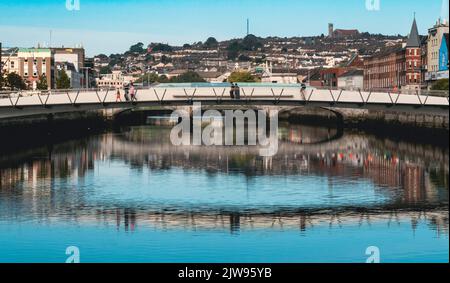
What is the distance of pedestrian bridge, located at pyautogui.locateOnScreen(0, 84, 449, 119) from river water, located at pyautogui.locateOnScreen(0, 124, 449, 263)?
2.24 m

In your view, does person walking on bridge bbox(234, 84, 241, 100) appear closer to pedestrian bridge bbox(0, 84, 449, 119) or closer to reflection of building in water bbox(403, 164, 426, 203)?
pedestrian bridge bbox(0, 84, 449, 119)

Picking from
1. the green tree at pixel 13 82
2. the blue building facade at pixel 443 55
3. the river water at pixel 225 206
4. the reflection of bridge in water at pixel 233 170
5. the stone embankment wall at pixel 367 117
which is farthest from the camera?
the green tree at pixel 13 82

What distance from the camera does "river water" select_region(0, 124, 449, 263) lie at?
2597cm

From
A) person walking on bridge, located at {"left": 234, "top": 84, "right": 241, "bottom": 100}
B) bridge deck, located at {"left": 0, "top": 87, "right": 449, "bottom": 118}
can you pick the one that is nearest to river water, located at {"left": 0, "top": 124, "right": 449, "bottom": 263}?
bridge deck, located at {"left": 0, "top": 87, "right": 449, "bottom": 118}

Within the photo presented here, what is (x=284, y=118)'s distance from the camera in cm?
11375

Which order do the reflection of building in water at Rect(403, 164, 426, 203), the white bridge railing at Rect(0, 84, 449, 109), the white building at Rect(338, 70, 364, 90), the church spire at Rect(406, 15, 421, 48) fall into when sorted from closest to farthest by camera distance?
the reflection of building in water at Rect(403, 164, 426, 203) < the white bridge railing at Rect(0, 84, 449, 109) < the church spire at Rect(406, 15, 421, 48) < the white building at Rect(338, 70, 364, 90)

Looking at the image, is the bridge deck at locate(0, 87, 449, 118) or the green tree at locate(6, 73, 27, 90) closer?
the bridge deck at locate(0, 87, 449, 118)

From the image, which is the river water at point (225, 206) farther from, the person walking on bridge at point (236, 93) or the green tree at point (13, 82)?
the green tree at point (13, 82)

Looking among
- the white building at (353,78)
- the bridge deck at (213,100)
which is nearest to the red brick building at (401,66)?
the white building at (353,78)

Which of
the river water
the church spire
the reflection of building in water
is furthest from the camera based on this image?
the church spire

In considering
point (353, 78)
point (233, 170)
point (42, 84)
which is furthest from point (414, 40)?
point (233, 170)

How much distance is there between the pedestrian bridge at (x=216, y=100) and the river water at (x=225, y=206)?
2.24m

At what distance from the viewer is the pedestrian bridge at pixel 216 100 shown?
54344 mm
